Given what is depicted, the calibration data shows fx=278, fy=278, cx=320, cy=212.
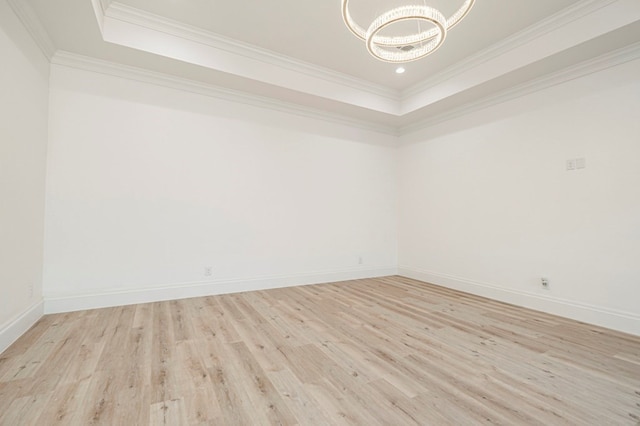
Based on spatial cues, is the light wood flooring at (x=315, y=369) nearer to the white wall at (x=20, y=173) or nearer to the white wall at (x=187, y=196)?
the white wall at (x=20, y=173)

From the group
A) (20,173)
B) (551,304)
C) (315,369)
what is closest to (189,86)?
(20,173)

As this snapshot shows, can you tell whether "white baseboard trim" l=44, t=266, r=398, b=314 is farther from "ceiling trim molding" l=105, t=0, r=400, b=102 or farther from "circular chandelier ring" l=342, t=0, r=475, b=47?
"circular chandelier ring" l=342, t=0, r=475, b=47

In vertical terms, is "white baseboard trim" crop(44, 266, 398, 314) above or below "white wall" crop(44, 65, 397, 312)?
below

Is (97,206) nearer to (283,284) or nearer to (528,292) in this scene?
(283,284)

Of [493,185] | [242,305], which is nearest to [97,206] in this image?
[242,305]

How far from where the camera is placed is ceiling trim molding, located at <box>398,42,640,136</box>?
2.91 m

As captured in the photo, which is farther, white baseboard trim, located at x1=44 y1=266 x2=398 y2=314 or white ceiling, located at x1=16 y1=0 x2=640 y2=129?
white baseboard trim, located at x1=44 y1=266 x2=398 y2=314

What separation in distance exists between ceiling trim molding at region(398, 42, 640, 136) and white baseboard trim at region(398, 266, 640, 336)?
261cm

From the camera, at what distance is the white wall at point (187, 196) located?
3.15 m

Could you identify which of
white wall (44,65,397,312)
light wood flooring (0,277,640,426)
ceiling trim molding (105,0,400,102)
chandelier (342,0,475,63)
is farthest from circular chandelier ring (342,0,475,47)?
light wood flooring (0,277,640,426)

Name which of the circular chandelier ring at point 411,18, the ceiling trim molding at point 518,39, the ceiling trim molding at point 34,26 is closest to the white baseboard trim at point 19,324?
the ceiling trim molding at point 34,26

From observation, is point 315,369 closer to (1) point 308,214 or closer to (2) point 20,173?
(1) point 308,214

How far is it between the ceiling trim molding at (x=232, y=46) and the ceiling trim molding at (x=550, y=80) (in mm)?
1145

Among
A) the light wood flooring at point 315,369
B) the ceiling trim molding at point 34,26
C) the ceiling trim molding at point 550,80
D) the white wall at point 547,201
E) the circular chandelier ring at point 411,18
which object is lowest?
the light wood flooring at point 315,369
